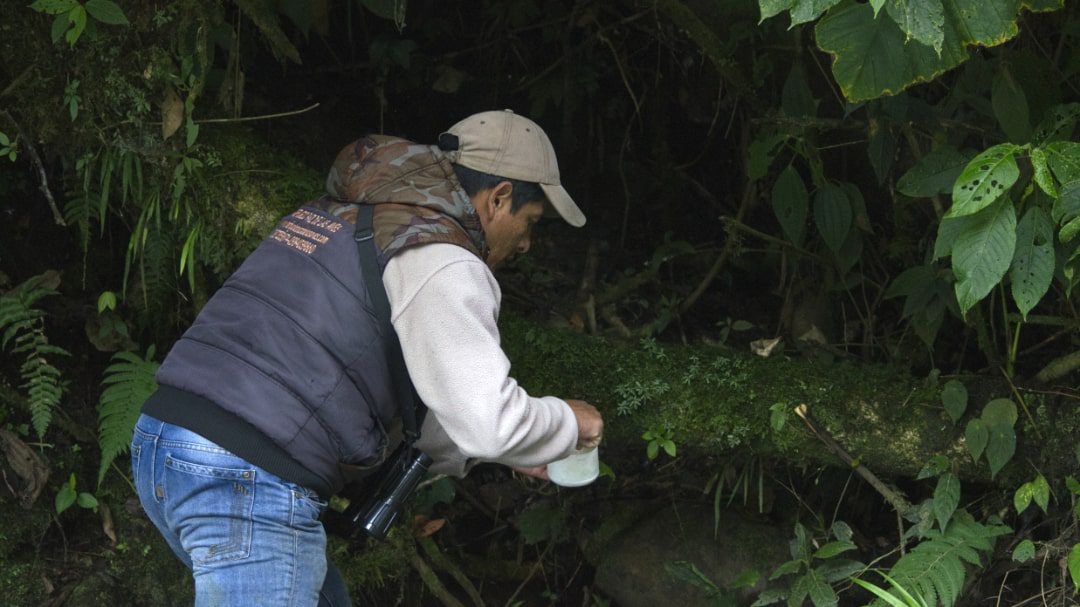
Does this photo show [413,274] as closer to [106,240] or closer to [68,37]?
[68,37]

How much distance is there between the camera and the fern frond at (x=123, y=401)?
3.14 meters

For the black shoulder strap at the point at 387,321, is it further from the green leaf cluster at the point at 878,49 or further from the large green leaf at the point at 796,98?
the large green leaf at the point at 796,98

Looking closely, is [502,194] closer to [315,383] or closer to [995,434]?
[315,383]

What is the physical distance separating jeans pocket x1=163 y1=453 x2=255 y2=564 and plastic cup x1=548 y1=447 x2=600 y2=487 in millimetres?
673

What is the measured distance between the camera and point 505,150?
2330 mm

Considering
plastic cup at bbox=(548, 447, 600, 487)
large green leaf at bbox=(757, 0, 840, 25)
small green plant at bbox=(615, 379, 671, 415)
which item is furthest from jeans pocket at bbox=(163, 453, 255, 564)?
large green leaf at bbox=(757, 0, 840, 25)

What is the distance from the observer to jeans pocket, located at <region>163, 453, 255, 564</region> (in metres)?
2.10

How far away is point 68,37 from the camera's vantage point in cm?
283

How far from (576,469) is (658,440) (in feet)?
1.97

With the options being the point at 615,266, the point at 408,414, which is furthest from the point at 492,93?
the point at 408,414

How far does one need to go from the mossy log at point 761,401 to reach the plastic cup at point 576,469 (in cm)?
59

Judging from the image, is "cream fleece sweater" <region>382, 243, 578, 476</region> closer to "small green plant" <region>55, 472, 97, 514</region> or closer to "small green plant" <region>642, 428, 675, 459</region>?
"small green plant" <region>642, 428, 675, 459</region>

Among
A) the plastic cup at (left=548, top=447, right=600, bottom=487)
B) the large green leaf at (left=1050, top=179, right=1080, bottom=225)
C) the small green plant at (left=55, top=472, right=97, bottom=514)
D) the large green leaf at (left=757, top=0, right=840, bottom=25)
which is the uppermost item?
the large green leaf at (left=757, top=0, right=840, bottom=25)

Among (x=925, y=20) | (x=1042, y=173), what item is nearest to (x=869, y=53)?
(x=925, y=20)
